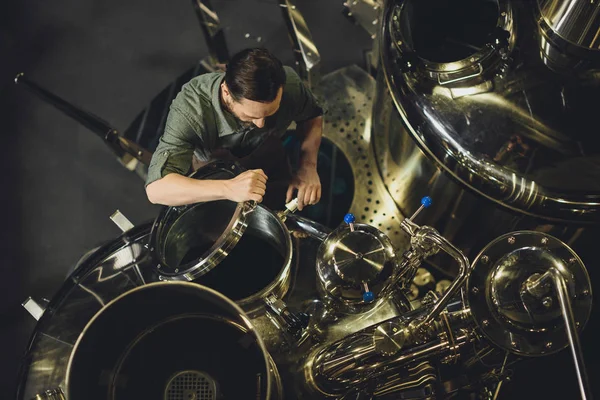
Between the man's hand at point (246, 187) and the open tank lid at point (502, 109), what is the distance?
70cm

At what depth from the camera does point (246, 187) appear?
5.61ft

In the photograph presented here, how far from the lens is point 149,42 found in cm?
340

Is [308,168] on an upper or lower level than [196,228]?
lower

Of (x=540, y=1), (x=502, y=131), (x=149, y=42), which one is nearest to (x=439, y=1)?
(x=540, y=1)

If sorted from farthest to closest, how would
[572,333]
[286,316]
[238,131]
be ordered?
[238,131] < [286,316] < [572,333]

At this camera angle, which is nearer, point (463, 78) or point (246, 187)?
point (246, 187)

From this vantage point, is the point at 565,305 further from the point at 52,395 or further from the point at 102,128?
the point at 102,128

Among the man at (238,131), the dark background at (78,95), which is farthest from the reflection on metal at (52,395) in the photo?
the dark background at (78,95)

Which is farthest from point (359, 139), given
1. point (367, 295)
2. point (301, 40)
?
point (367, 295)

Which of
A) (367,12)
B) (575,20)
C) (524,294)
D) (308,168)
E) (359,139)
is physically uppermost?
(575,20)

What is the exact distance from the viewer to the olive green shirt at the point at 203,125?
6.27 ft

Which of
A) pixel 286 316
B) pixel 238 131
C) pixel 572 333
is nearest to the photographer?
pixel 572 333

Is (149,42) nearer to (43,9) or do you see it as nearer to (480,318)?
(43,9)

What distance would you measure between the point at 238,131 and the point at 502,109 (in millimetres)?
973
